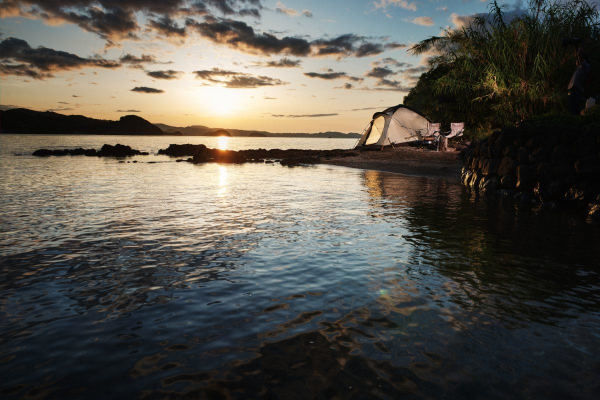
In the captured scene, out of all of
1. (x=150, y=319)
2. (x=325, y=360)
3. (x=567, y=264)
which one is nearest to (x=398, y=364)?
(x=325, y=360)

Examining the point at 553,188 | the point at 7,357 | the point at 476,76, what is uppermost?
the point at 476,76

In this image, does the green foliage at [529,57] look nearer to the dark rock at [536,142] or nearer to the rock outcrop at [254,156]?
the dark rock at [536,142]

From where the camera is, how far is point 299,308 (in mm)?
5668

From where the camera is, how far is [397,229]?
431 inches

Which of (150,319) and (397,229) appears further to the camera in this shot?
(397,229)

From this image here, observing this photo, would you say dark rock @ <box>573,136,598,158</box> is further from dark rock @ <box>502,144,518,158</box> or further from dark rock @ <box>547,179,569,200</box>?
dark rock @ <box>502,144,518,158</box>

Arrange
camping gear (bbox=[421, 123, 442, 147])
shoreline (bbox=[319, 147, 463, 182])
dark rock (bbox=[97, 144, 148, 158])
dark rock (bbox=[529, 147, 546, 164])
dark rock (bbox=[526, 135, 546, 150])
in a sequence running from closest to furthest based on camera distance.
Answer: dark rock (bbox=[529, 147, 546, 164]), dark rock (bbox=[526, 135, 546, 150]), shoreline (bbox=[319, 147, 463, 182]), camping gear (bbox=[421, 123, 442, 147]), dark rock (bbox=[97, 144, 148, 158])

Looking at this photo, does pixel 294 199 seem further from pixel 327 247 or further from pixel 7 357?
pixel 7 357

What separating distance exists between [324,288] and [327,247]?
260 cm

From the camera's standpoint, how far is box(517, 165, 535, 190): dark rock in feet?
52.4

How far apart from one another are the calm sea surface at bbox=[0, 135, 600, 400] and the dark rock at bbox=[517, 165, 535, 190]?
4.30m

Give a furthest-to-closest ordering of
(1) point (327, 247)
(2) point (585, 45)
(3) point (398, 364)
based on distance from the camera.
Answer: (2) point (585, 45)
(1) point (327, 247)
(3) point (398, 364)

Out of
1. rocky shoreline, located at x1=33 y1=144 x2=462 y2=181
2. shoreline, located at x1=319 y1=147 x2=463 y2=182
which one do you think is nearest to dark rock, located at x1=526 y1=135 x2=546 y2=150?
shoreline, located at x1=319 y1=147 x2=463 y2=182

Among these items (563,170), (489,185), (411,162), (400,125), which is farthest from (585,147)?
(400,125)
